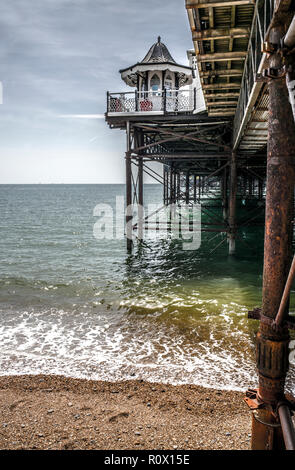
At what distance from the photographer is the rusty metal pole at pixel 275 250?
9.59 ft

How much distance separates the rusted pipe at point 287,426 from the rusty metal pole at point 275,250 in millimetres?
125

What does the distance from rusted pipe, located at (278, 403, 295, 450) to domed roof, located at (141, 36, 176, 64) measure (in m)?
21.7

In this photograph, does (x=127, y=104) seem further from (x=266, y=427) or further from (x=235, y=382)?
(x=266, y=427)

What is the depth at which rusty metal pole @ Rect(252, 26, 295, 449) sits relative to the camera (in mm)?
2924

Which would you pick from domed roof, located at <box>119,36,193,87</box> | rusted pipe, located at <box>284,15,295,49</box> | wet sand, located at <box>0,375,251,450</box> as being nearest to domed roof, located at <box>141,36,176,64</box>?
domed roof, located at <box>119,36,193,87</box>

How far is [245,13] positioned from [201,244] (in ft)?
54.9

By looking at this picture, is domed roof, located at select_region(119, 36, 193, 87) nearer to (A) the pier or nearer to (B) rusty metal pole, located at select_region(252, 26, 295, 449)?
(A) the pier

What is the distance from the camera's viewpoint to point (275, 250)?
9.87 ft

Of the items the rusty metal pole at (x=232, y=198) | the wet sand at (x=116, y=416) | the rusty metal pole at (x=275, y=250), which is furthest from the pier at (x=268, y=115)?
the rusty metal pole at (x=232, y=198)

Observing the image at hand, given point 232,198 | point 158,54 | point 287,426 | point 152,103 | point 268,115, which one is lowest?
point 287,426

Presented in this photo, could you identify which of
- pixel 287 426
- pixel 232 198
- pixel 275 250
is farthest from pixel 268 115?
pixel 232 198

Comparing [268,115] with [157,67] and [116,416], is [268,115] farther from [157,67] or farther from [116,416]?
[157,67]

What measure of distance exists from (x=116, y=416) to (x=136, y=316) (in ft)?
15.6
